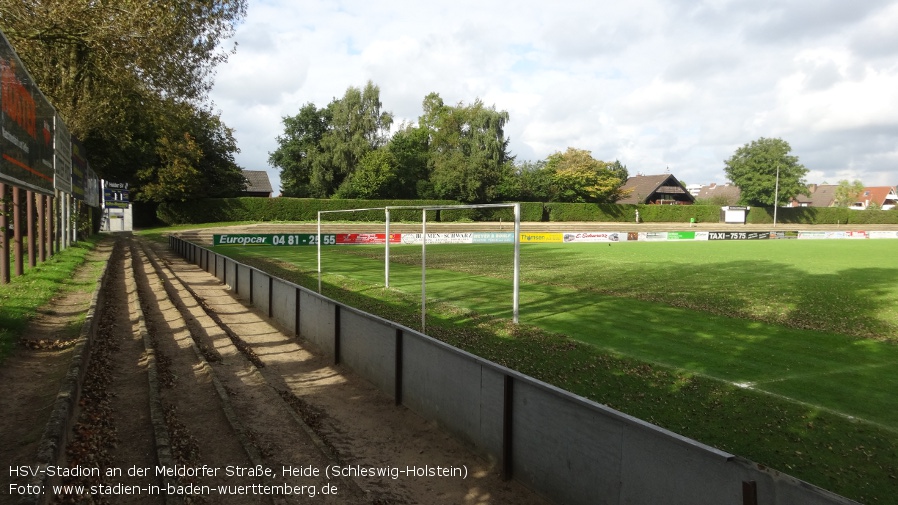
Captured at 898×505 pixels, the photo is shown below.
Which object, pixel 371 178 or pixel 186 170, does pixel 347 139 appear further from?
pixel 186 170

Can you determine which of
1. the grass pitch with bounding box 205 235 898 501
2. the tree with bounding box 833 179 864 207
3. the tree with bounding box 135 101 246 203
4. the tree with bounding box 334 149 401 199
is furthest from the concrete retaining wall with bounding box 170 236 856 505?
the tree with bounding box 833 179 864 207

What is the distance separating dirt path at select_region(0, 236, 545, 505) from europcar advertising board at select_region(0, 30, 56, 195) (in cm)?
268

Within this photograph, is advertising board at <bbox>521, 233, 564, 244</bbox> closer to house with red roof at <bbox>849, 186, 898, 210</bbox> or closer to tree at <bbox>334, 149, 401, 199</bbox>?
tree at <bbox>334, 149, 401, 199</bbox>

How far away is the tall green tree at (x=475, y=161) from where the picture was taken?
61781 millimetres

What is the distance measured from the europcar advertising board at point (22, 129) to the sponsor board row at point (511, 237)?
53.5ft

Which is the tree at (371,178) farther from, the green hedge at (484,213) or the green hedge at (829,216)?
the green hedge at (829,216)

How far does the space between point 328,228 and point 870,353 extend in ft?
131

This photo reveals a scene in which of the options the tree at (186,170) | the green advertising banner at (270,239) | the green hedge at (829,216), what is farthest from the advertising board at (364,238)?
the green hedge at (829,216)

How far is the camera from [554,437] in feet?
15.4

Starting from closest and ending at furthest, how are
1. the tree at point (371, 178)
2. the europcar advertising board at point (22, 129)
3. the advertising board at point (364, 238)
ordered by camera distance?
the europcar advertising board at point (22, 129) < the advertising board at point (364, 238) < the tree at point (371, 178)

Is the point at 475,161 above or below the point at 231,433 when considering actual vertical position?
above

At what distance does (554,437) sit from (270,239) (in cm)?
3869

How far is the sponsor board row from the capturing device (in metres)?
40.6

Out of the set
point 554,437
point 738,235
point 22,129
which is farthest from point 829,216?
point 22,129
